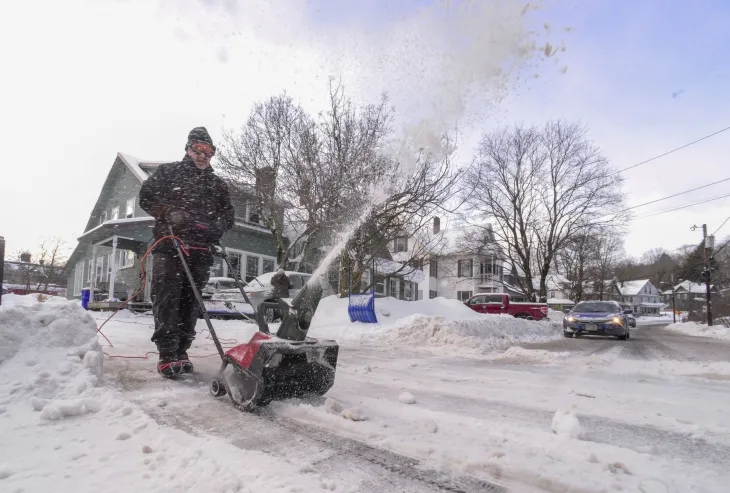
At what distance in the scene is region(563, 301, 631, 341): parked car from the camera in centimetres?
1434

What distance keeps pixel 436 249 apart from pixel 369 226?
461 centimetres

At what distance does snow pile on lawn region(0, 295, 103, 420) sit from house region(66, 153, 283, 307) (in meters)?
14.5

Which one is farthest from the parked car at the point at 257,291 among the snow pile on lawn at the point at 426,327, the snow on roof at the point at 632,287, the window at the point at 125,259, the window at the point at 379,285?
the snow on roof at the point at 632,287

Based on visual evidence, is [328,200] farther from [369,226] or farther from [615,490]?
[615,490]

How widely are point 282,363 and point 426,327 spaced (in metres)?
7.98

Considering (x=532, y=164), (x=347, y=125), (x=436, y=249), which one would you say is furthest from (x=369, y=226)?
(x=532, y=164)

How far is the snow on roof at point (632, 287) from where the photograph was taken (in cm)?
8571

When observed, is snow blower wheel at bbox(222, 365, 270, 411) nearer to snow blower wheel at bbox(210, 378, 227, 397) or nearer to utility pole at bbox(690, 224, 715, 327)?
snow blower wheel at bbox(210, 378, 227, 397)

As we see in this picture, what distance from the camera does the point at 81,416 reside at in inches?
89.8

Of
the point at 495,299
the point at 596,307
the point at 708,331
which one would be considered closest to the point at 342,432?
the point at 596,307

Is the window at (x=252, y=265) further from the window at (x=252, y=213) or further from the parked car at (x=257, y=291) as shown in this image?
the parked car at (x=257, y=291)

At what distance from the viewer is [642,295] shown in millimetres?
88562

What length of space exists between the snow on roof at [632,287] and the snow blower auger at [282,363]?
9596 centimetres

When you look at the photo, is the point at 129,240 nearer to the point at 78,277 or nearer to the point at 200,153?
the point at 78,277
